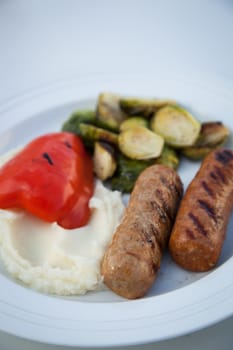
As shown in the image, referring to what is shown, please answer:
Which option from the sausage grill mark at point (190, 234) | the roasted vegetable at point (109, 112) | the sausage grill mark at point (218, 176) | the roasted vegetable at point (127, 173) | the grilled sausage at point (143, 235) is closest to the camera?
the grilled sausage at point (143, 235)

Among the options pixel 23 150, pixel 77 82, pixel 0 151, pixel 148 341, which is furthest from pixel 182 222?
pixel 77 82

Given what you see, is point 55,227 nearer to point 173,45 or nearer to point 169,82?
point 169,82

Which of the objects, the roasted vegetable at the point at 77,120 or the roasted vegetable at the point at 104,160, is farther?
the roasted vegetable at the point at 77,120

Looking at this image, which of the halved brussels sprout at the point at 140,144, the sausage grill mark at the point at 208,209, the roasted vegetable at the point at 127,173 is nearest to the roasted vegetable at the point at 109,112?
the halved brussels sprout at the point at 140,144

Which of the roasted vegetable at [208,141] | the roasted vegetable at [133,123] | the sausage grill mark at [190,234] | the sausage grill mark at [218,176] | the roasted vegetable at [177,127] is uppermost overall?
the roasted vegetable at [133,123]

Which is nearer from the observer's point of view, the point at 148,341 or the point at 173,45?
the point at 148,341

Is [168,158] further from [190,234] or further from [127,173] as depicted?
[190,234]

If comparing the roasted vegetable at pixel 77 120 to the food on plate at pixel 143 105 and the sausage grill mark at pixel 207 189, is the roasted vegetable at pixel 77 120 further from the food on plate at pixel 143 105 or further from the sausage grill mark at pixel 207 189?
the sausage grill mark at pixel 207 189

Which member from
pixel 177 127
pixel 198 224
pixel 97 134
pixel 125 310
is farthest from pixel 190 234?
pixel 97 134
